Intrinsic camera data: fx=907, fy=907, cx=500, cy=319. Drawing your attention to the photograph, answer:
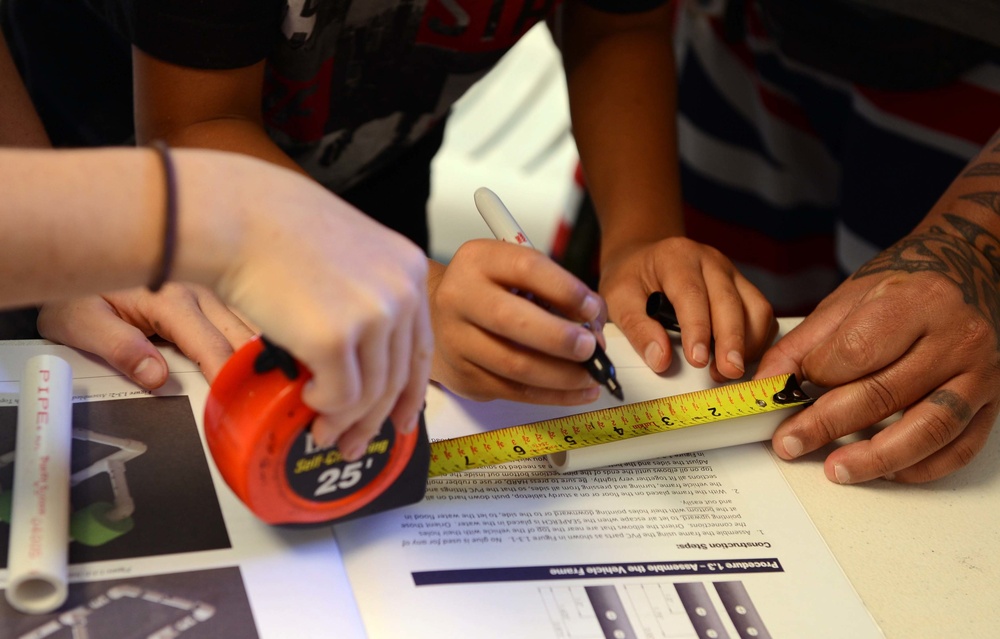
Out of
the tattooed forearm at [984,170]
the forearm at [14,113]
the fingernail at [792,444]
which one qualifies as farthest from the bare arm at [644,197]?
the forearm at [14,113]

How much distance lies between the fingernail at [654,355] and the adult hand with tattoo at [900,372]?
4.1 inches

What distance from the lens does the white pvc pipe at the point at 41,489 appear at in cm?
60

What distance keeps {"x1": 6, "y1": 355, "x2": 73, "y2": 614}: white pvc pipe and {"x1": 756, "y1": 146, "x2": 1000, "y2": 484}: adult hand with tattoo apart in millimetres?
619

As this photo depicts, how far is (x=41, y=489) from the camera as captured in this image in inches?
25.9

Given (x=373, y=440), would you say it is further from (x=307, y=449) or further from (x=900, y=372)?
(x=900, y=372)

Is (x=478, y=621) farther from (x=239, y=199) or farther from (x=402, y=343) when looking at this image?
(x=239, y=199)

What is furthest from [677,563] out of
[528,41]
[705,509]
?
[528,41]

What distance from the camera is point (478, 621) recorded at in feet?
2.14

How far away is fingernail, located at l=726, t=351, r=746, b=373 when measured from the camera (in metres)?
0.91

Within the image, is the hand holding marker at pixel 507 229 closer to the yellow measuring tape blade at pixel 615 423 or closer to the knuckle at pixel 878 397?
the yellow measuring tape blade at pixel 615 423

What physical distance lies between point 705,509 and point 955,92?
987mm

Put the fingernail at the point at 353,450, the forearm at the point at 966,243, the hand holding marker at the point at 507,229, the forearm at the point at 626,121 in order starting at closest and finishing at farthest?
the fingernail at the point at 353,450
the hand holding marker at the point at 507,229
the forearm at the point at 966,243
the forearm at the point at 626,121

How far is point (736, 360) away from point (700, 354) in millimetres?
36

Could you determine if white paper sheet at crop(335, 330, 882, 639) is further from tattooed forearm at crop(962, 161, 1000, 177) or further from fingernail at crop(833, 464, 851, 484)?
tattooed forearm at crop(962, 161, 1000, 177)
